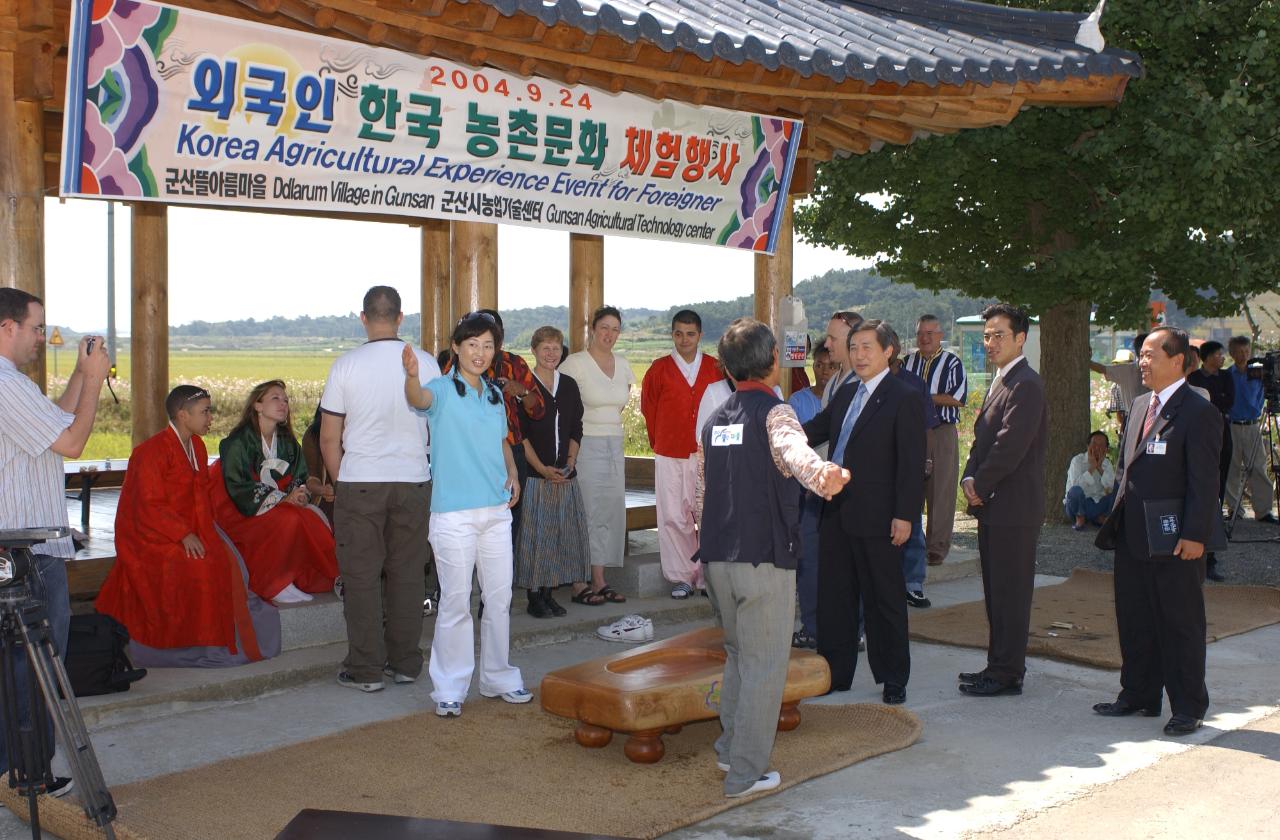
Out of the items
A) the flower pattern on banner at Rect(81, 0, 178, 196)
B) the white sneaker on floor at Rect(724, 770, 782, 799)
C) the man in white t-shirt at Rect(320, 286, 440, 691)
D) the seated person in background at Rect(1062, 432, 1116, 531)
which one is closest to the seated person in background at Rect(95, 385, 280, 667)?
the man in white t-shirt at Rect(320, 286, 440, 691)

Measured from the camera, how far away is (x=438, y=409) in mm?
5562

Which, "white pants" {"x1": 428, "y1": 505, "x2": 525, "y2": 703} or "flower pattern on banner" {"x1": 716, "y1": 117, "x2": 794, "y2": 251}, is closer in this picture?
"white pants" {"x1": 428, "y1": 505, "x2": 525, "y2": 703}

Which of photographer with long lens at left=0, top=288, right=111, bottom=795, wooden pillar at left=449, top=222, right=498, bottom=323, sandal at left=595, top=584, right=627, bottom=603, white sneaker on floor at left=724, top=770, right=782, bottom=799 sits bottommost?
white sneaker on floor at left=724, top=770, right=782, bottom=799

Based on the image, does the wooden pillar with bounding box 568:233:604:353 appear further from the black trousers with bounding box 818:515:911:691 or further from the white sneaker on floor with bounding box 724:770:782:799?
the white sneaker on floor with bounding box 724:770:782:799

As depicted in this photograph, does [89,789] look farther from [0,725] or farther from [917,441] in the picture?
[917,441]

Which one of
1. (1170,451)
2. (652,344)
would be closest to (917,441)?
(1170,451)

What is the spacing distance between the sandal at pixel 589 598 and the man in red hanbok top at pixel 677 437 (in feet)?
1.56

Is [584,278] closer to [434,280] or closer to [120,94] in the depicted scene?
[434,280]

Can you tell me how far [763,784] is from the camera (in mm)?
4629

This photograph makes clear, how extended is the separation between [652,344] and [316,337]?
256ft

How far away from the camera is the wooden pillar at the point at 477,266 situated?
Result: 7305mm

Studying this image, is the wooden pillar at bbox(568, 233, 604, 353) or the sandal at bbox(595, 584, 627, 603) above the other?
the wooden pillar at bbox(568, 233, 604, 353)

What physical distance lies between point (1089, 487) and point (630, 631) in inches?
267

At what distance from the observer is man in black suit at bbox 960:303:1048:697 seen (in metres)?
5.90
